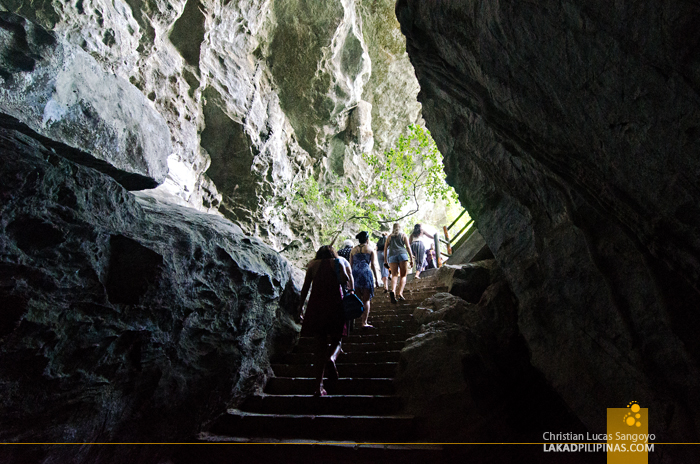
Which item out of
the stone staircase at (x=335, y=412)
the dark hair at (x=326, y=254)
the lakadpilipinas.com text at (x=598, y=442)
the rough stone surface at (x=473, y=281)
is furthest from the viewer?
the rough stone surface at (x=473, y=281)

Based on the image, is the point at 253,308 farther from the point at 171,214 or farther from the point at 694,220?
the point at 694,220

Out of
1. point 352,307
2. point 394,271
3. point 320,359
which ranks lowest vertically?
point 320,359

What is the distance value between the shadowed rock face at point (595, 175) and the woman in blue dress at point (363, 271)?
8.74 feet

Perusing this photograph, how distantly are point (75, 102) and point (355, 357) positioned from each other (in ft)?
16.5

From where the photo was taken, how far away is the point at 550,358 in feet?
12.3

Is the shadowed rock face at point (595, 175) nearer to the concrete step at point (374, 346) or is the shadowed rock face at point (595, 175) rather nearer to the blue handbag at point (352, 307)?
the concrete step at point (374, 346)

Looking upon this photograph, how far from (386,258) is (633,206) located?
5.12 meters

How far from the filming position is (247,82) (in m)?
12.8

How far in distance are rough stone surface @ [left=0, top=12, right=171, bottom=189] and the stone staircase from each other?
3.42 m

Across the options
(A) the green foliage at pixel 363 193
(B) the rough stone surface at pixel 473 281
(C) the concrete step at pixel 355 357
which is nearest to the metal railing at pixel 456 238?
(A) the green foliage at pixel 363 193

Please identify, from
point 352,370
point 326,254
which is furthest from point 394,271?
point 326,254

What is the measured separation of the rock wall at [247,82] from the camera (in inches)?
283

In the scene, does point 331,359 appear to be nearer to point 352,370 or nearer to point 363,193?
point 352,370

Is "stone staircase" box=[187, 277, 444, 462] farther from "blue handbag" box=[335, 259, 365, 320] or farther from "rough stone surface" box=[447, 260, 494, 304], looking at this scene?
"rough stone surface" box=[447, 260, 494, 304]
